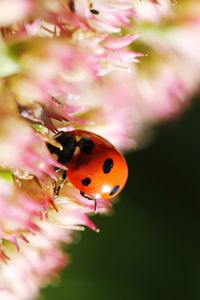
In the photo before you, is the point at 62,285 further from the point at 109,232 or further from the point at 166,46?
the point at 166,46

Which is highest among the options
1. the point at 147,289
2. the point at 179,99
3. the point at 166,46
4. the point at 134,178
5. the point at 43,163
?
the point at 43,163

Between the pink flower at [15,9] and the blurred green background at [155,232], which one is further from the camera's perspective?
the blurred green background at [155,232]

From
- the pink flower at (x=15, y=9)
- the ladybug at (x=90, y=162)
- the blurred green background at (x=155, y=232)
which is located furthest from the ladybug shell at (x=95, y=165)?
the blurred green background at (x=155, y=232)

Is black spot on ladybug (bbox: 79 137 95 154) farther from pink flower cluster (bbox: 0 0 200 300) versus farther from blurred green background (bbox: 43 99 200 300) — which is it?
blurred green background (bbox: 43 99 200 300)

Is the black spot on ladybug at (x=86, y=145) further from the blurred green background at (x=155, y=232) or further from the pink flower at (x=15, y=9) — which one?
the blurred green background at (x=155, y=232)

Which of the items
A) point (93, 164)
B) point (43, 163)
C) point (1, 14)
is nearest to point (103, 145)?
point (93, 164)

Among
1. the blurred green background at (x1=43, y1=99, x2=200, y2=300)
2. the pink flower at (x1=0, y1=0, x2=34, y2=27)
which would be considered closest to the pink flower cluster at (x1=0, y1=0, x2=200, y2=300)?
the pink flower at (x1=0, y1=0, x2=34, y2=27)
